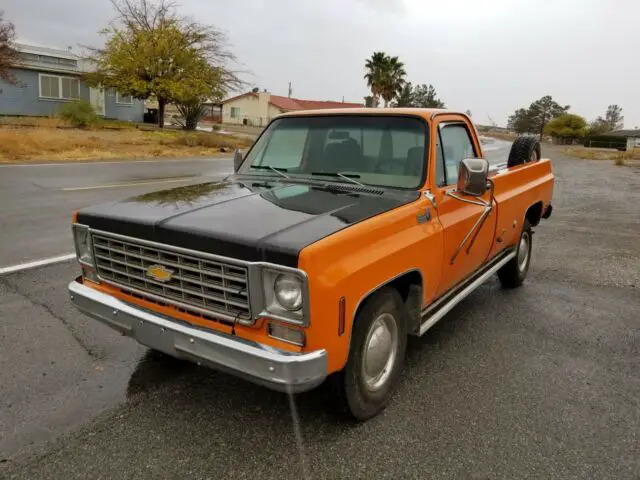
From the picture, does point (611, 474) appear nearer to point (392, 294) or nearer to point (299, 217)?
point (392, 294)

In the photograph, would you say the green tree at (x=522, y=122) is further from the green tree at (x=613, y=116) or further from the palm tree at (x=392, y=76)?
the palm tree at (x=392, y=76)

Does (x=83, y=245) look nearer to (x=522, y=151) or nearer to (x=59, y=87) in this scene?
(x=522, y=151)

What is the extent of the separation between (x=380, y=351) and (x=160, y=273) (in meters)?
1.35

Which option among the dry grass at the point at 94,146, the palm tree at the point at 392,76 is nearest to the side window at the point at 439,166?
the dry grass at the point at 94,146

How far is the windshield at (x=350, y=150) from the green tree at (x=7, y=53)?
3396cm

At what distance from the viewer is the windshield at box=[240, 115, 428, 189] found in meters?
3.81

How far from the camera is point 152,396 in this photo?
11.1 ft

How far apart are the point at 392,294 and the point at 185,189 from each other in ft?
6.01

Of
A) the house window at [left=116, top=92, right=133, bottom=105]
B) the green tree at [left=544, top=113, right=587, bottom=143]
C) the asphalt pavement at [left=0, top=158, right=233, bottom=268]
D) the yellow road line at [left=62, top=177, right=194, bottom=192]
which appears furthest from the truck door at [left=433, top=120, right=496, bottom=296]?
the green tree at [left=544, top=113, right=587, bottom=143]

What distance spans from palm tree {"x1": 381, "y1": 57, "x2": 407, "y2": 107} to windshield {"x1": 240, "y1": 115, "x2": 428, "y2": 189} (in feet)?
193

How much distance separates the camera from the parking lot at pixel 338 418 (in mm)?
2762

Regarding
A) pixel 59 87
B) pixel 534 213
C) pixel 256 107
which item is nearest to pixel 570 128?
pixel 256 107

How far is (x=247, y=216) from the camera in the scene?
9.95 ft

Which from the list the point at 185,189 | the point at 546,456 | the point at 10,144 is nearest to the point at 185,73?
the point at 10,144
